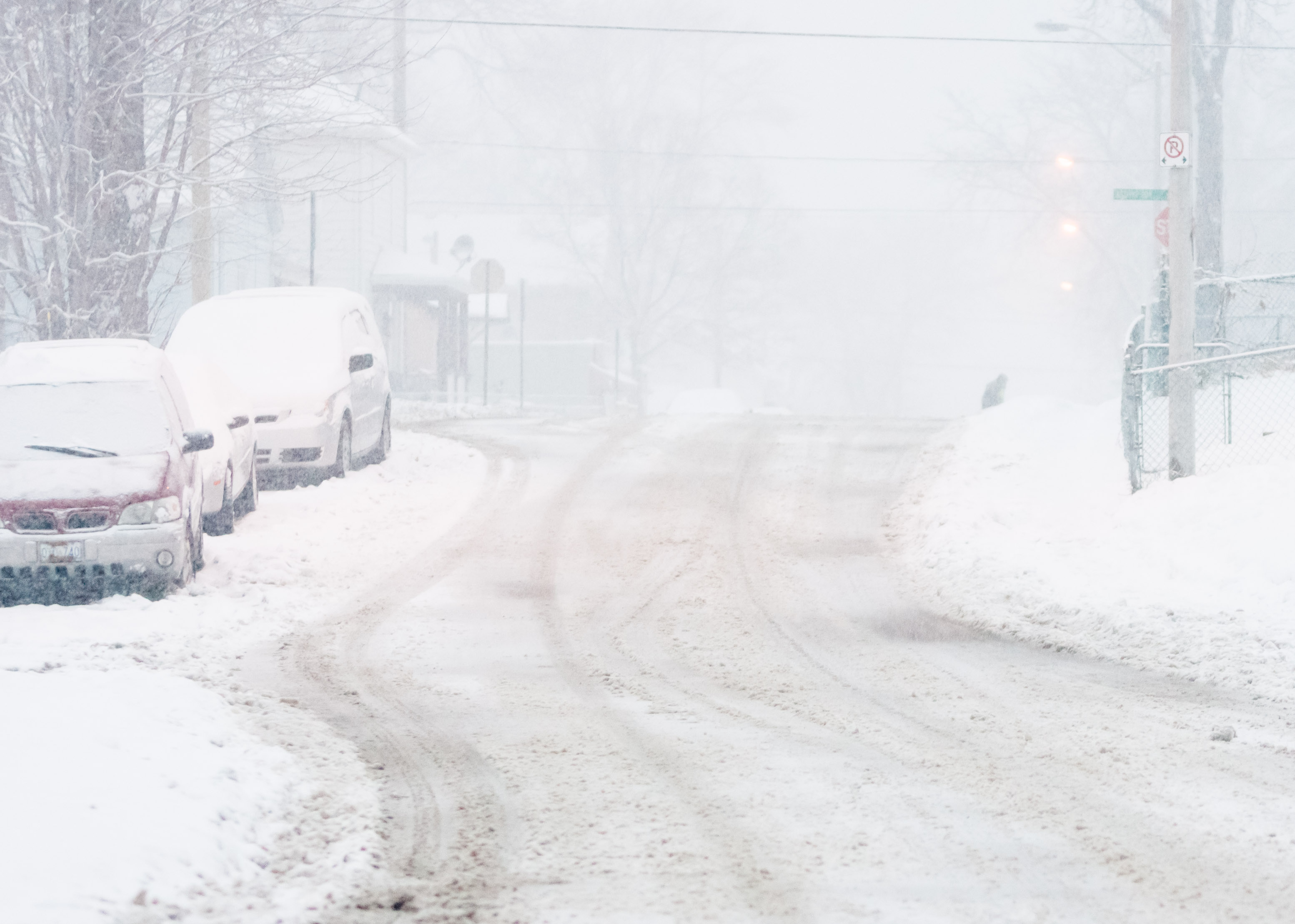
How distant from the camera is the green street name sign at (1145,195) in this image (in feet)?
42.5

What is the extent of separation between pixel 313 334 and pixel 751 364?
47.0 m

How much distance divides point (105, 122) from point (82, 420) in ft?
18.0

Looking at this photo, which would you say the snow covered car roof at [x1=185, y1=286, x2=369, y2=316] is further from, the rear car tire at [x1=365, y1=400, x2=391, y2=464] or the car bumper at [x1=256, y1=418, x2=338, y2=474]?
the car bumper at [x1=256, y1=418, x2=338, y2=474]

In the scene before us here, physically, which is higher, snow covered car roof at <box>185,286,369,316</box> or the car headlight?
snow covered car roof at <box>185,286,369,316</box>

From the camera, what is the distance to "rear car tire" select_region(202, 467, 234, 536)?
12250 mm

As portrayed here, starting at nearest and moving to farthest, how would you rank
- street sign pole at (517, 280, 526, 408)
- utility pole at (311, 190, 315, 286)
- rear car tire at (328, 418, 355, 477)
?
1. rear car tire at (328, 418, 355, 477)
2. utility pole at (311, 190, 315, 286)
3. street sign pole at (517, 280, 526, 408)

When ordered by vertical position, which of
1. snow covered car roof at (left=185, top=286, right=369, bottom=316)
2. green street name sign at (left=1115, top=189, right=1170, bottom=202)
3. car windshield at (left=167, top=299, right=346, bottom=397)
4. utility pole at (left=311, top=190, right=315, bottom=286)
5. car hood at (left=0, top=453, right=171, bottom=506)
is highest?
utility pole at (left=311, top=190, right=315, bottom=286)

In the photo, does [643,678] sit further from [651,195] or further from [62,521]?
[651,195]

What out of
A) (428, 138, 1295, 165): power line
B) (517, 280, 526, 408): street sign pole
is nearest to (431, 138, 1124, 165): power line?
(428, 138, 1295, 165): power line

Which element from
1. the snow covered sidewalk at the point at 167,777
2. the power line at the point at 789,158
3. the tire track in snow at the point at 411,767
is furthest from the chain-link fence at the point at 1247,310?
the power line at the point at 789,158

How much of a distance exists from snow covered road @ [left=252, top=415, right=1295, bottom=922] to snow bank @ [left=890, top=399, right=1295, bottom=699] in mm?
456

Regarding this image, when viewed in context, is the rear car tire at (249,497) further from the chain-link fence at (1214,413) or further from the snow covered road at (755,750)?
the chain-link fence at (1214,413)

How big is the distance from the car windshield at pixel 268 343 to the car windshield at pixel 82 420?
3703 millimetres

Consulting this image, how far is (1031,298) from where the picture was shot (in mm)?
116438
